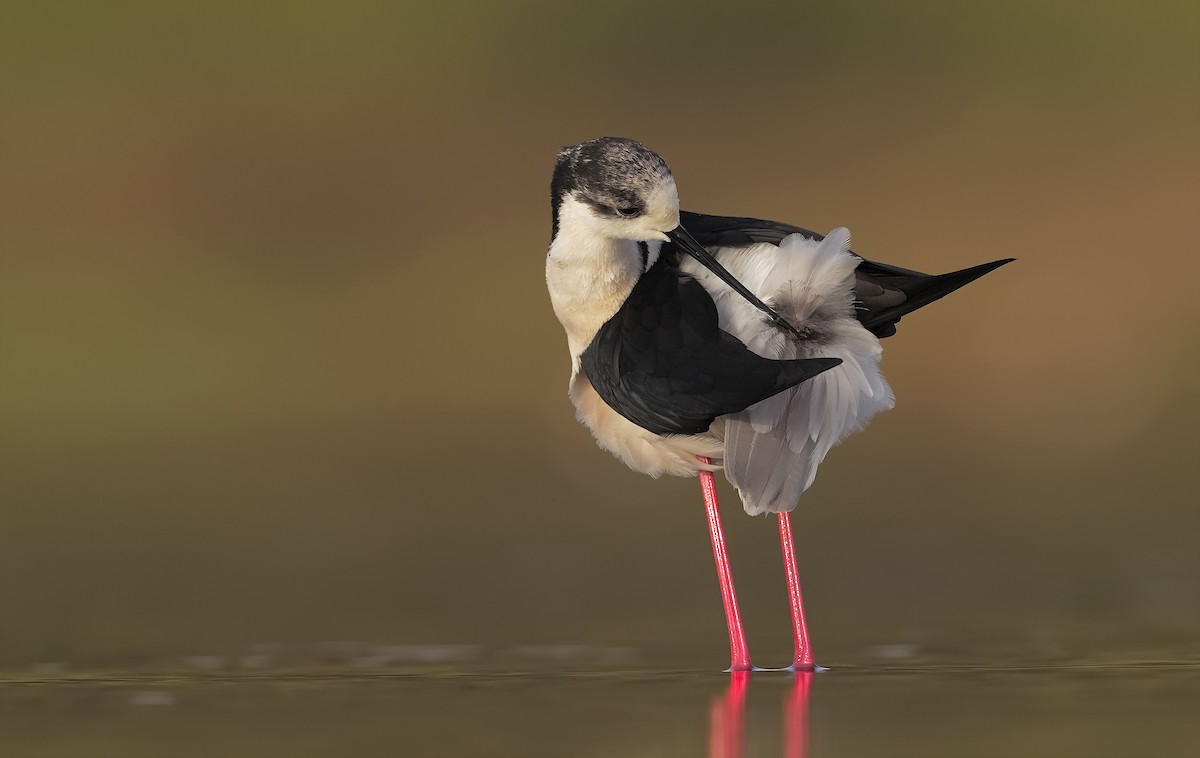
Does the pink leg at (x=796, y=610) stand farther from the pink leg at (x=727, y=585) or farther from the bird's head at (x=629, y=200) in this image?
the bird's head at (x=629, y=200)

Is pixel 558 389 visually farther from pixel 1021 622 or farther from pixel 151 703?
pixel 151 703

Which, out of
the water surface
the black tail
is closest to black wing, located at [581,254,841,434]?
the black tail

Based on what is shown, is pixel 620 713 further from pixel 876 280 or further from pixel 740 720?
pixel 876 280

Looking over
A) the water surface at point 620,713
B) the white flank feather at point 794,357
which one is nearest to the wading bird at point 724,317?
the white flank feather at point 794,357

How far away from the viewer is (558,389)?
1050cm

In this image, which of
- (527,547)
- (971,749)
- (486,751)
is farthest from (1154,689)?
(527,547)

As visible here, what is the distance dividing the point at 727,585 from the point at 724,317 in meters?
0.86

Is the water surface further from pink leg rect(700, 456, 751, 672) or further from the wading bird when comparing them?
the wading bird

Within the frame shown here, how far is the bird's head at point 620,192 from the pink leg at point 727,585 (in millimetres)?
753

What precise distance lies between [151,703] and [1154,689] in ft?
7.28

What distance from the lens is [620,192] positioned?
4.93 metres

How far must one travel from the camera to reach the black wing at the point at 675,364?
15.2 feet

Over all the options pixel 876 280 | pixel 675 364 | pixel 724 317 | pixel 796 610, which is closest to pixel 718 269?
pixel 724 317

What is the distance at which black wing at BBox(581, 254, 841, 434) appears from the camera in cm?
463
